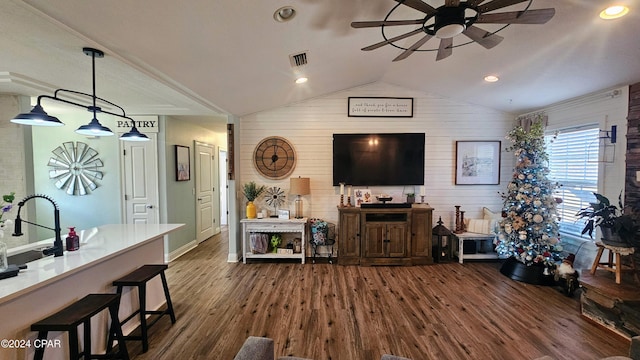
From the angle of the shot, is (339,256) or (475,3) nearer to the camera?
(475,3)

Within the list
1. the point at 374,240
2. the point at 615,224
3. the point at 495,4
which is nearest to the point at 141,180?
the point at 374,240

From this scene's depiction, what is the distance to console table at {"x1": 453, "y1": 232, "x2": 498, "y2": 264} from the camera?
4.35 metres

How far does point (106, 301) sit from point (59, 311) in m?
0.27

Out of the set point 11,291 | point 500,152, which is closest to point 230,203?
point 11,291

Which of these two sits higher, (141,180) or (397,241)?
(141,180)

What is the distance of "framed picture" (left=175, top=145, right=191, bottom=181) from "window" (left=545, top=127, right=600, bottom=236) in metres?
6.16

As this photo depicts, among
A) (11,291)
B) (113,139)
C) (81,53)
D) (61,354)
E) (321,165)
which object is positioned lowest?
(61,354)

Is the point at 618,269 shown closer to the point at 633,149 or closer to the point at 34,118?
the point at 633,149

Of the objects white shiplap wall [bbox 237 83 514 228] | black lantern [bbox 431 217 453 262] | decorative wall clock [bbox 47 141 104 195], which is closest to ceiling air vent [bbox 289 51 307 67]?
white shiplap wall [bbox 237 83 514 228]

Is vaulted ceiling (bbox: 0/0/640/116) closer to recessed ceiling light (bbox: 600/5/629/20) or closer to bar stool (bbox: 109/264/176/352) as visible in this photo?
recessed ceiling light (bbox: 600/5/629/20)

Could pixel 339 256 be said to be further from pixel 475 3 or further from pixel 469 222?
pixel 475 3

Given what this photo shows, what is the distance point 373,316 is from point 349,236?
5.13 feet

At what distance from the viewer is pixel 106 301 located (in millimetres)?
1854

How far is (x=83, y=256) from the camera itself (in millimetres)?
2016
